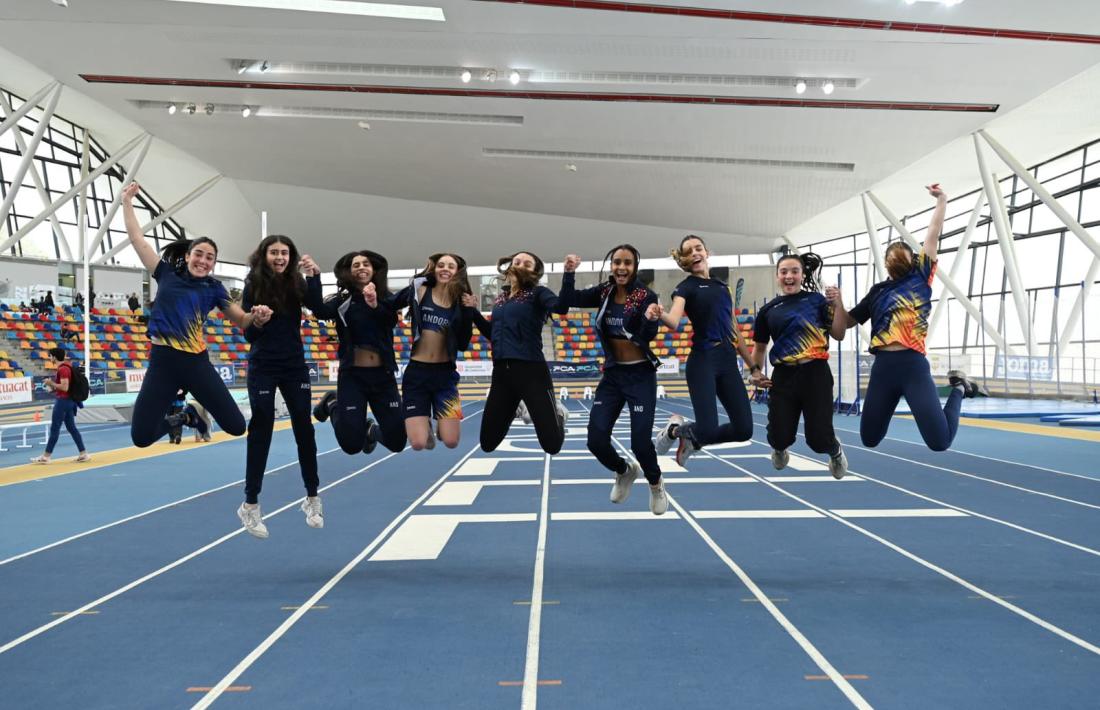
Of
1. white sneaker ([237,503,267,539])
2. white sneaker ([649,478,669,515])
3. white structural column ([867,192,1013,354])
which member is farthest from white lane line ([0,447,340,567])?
white structural column ([867,192,1013,354])

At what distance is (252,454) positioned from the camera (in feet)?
17.5

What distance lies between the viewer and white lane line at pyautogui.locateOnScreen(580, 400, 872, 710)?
12.2 feet

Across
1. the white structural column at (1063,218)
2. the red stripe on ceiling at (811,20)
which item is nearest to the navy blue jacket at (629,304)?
the red stripe on ceiling at (811,20)

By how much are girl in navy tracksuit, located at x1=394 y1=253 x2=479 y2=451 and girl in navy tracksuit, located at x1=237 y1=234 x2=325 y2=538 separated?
2.36 ft

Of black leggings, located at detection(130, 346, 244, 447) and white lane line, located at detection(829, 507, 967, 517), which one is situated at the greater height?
black leggings, located at detection(130, 346, 244, 447)

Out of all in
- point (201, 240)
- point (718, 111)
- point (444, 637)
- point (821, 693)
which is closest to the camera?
point (821, 693)

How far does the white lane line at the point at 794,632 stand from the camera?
12.2ft

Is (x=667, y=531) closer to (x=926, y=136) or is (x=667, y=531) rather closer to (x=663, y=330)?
(x=926, y=136)

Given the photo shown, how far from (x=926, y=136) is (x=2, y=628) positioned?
71.8 ft

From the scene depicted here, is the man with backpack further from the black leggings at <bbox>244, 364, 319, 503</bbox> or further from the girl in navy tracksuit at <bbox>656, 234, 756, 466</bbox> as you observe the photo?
the girl in navy tracksuit at <bbox>656, 234, 756, 466</bbox>

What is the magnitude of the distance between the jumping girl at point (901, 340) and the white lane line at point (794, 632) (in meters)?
1.25

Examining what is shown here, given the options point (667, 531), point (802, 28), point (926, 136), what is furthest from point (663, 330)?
point (667, 531)

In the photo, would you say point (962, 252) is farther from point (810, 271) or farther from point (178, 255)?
point (178, 255)

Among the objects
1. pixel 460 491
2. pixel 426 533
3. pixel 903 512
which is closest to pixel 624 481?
pixel 426 533
